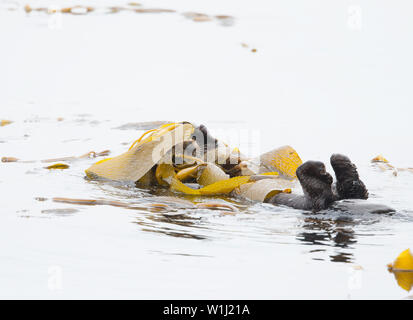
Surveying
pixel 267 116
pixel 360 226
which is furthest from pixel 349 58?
pixel 360 226

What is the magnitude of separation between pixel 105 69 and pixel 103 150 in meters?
3.40

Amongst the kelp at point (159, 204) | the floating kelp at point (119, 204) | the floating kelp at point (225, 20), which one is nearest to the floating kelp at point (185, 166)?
the kelp at point (159, 204)

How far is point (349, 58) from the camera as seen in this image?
1000 cm

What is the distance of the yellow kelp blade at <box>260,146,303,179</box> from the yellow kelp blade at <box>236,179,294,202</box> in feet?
1.32

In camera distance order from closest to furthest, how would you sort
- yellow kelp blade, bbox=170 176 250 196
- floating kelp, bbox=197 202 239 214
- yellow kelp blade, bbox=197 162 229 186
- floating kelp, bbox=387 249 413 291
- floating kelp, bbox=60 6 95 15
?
1. floating kelp, bbox=387 249 413 291
2. floating kelp, bbox=197 202 239 214
3. yellow kelp blade, bbox=170 176 250 196
4. yellow kelp blade, bbox=197 162 229 186
5. floating kelp, bbox=60 6 95 15

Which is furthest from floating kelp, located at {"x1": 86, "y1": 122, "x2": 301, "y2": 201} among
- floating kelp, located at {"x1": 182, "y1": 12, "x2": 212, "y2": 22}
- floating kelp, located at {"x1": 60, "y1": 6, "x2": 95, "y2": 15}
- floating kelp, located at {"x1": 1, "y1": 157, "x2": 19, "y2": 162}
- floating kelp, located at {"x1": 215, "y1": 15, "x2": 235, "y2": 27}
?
floating kelp, located at {"x1": 60, "y1": 6, "x2": 95, "y2": 15}

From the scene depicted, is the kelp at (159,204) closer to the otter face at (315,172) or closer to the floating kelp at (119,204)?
the floating kelp at (119,204)

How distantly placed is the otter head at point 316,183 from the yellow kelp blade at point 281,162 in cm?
103

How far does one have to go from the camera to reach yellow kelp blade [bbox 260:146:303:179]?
5.34m

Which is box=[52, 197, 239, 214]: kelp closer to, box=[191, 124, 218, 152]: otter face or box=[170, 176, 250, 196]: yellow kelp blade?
box=[170, 176, 250, 196]: yellow kelp blade

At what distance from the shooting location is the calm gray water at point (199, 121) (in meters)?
3.22

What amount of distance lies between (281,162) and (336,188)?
107 cm

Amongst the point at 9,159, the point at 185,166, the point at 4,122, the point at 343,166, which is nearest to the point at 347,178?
the point at 343,166
